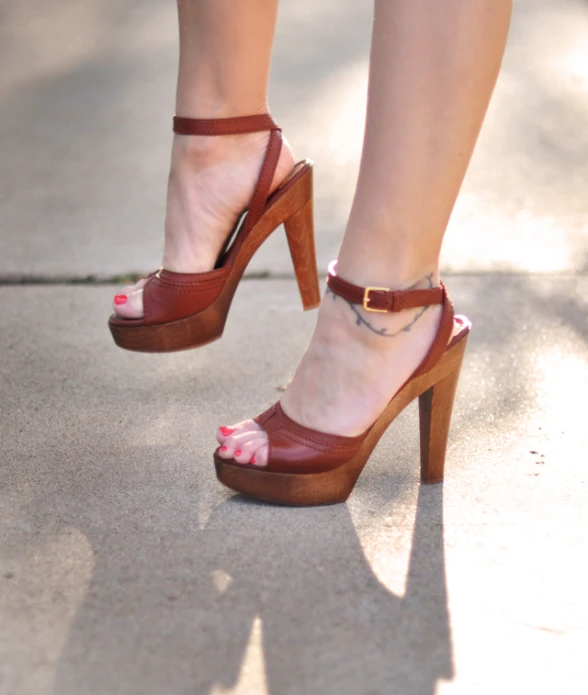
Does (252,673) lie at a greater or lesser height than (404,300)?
lesser

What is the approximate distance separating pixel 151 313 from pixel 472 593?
1.79 feet

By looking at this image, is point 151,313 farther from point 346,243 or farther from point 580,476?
point 580,476

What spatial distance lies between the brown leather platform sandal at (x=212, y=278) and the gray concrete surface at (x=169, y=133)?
592 mm

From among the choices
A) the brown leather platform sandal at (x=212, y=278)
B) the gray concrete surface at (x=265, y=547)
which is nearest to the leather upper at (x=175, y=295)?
the brown leather platform sandal at (x=212, y=278)

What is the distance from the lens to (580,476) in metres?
1.03

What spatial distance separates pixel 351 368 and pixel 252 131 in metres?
0.39

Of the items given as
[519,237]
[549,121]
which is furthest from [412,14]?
[549,121]

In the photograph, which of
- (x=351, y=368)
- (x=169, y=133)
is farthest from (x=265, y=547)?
(x=169, y=133)

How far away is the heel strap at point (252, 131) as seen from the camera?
3.67ft

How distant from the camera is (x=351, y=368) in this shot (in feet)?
3.10

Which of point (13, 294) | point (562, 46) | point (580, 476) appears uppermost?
point (562, 46)

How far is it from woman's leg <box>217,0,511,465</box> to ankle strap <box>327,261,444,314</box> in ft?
0.03

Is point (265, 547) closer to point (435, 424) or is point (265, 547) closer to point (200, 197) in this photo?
point (435, 424)

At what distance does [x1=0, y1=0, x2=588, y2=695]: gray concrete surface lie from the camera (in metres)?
0.73
